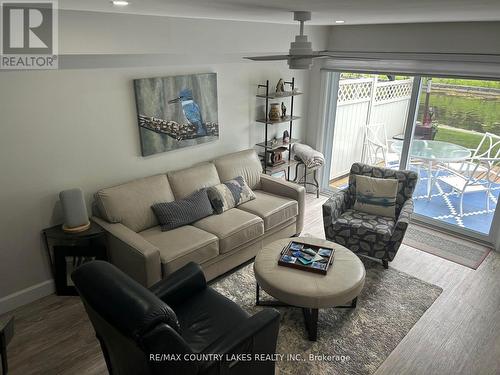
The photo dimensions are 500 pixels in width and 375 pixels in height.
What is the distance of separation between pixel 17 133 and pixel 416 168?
4.20 metres

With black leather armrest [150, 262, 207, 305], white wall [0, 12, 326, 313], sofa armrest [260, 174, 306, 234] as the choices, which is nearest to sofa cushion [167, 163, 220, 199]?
white wall [0, 12, 326, 313]

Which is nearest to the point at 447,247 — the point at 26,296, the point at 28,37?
the point at 26,296

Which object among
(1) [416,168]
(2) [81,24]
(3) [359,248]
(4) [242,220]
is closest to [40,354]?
(4) [242,220]

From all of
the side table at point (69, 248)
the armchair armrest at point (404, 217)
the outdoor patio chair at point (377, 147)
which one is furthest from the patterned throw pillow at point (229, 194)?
the outdoor patio chair at point (377, 147)

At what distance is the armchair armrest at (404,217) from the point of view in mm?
3281

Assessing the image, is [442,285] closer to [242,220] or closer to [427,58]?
[242,220]

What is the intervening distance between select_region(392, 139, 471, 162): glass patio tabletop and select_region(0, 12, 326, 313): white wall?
254cm

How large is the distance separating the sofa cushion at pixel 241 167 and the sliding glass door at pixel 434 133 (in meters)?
1.46

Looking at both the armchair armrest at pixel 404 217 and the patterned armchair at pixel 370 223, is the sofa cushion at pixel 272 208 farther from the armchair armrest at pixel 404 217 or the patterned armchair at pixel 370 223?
the armchair armrest at pixel 404 217

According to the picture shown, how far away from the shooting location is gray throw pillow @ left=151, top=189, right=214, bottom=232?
3.24 metres

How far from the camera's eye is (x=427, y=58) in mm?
3857

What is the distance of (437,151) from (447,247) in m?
1.14

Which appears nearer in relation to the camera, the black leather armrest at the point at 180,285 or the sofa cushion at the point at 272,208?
the black leather armrest at the point at 180,285

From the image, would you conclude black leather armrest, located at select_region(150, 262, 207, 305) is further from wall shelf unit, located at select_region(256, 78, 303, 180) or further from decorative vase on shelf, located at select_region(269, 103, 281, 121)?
decorative vase on shelf, located at select_region(269, 103, 281, 121)
